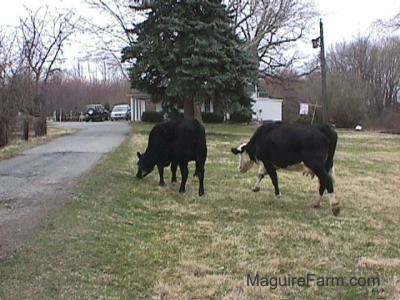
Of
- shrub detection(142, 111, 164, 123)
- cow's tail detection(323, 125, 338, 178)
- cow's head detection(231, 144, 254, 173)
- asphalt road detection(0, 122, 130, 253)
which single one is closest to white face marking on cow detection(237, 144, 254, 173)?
cow's head detection(231, 144, 254, 173)

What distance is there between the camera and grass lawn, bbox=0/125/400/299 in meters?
5.64

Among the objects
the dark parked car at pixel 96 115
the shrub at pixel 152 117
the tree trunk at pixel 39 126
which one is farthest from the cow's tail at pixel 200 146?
the dark parked car at pixel 96 115

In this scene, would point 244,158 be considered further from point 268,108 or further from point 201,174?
point 268,108

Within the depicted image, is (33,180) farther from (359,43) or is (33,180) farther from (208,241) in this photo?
(359,43)

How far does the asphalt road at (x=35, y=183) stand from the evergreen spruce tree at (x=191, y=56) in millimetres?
10792

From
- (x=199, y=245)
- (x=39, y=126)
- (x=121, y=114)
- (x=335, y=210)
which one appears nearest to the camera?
(x=199, y=245)

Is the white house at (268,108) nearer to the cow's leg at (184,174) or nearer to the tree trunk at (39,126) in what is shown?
the tree trunk at (39,126)

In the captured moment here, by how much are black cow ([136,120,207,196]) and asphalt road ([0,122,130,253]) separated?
5.56ft

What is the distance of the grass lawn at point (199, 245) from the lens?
5.64m

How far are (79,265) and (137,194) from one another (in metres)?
4.85

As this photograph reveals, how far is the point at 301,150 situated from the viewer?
1013cm

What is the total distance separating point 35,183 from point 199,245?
5.34 m

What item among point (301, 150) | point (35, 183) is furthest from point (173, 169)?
point (301, 150)

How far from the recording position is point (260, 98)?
198 ft
